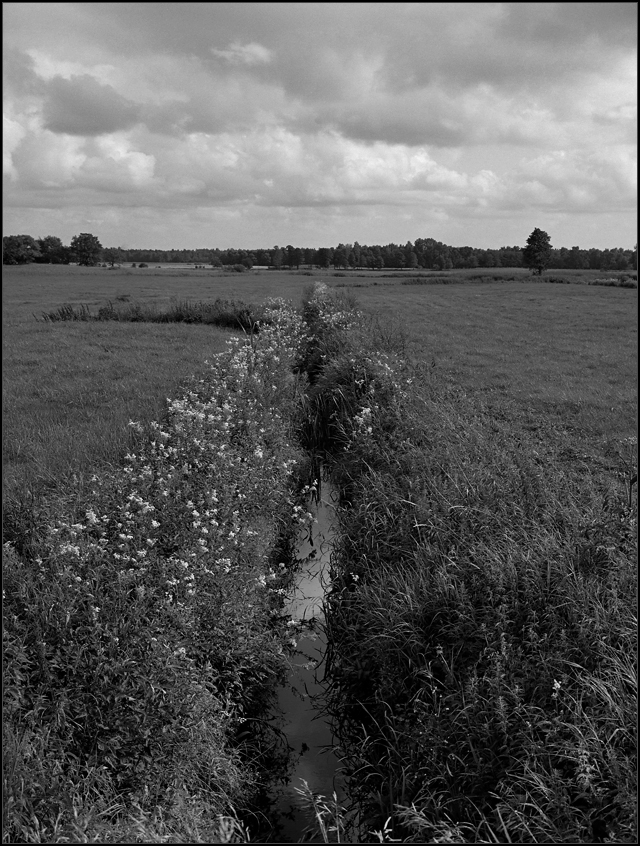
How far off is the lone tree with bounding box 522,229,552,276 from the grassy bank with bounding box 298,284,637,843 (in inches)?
1265

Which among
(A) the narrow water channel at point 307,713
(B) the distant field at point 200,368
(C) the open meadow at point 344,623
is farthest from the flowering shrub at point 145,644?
(B) the distant field at point 200,368

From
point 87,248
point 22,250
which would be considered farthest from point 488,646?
point 22,250

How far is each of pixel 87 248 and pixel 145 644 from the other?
4150cm

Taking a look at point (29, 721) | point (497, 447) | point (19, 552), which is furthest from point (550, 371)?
point (29, 721)

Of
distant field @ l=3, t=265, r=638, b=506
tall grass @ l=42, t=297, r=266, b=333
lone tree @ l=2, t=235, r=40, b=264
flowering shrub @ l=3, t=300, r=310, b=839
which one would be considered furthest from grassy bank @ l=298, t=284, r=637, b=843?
lone tree @ l=2, t=235, r=40, b=264

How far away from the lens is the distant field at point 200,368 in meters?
8.27

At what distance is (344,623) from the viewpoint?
210 inches

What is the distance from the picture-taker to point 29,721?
130 inches

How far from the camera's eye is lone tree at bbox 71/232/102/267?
39312mm

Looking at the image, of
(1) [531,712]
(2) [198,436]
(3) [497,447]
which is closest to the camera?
(1) [531,712]

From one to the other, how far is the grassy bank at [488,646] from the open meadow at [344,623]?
2 cm

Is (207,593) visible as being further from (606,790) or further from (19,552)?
(606,790)

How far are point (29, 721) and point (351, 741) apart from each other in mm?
2267

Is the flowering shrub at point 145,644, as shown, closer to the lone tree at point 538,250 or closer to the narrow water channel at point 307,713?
the narrow water channel at point 307,713
